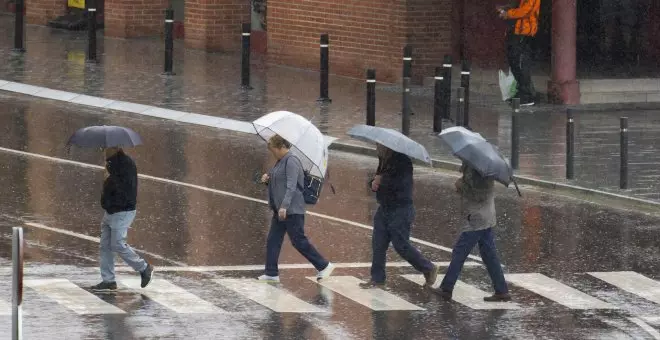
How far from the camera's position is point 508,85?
87.4 ft

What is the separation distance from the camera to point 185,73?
2909cm

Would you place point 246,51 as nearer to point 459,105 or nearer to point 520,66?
point 520,66

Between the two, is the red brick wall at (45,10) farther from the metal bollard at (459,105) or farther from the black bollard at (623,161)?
the black bollard at (623,161)

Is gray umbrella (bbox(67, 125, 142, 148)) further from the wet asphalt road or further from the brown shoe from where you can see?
the brown shoe

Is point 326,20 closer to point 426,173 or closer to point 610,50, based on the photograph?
point 610,50

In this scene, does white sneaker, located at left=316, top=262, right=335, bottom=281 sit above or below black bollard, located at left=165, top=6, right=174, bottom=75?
below

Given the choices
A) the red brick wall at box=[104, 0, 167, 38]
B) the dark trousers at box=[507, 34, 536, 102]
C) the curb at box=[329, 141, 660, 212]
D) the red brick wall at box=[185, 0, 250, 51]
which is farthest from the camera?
the red brick wall at box=[104, 0, 167, 38]

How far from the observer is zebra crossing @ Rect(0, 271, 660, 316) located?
13547 mm

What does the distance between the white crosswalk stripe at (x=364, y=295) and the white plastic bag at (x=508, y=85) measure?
1214 centimetres

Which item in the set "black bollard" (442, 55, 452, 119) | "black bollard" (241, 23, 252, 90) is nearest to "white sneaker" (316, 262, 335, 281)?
"black bollard" (442, 55, 452, 119)

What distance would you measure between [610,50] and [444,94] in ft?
23.9

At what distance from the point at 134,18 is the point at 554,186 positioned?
16640mm

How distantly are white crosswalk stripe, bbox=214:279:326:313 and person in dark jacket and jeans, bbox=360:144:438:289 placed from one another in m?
0.84

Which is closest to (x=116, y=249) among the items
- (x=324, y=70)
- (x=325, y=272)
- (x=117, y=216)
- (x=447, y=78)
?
(x=117, y=216)
